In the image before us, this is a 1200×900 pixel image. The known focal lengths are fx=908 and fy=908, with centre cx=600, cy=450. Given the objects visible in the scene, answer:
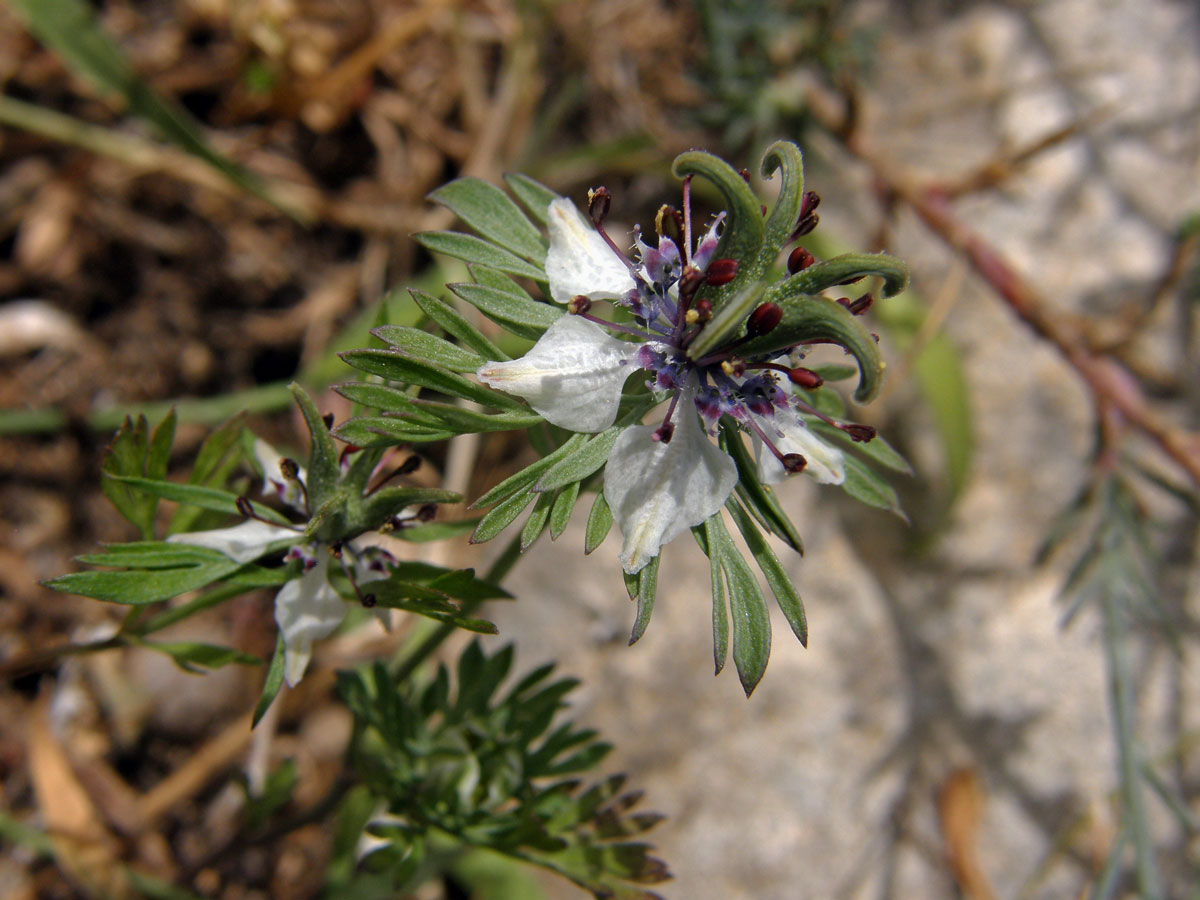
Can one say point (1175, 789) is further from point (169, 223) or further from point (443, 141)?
point (169, 223)

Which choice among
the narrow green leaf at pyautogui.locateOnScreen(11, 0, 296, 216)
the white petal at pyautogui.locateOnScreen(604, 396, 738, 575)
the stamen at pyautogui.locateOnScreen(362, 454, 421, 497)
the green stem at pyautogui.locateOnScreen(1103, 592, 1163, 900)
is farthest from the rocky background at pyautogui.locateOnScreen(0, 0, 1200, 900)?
the white petal at pyautogui.locateOnScreen(604, 396, 738, 575)

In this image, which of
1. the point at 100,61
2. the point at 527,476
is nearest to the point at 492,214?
the point at 527,476

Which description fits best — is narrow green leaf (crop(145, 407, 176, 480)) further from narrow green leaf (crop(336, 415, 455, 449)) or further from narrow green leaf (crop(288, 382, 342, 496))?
narrow green leaf (crop(336, 415, 455, 449))

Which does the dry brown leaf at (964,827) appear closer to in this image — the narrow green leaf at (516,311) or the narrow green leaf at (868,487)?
→ the narrow green leaf at (868,487)

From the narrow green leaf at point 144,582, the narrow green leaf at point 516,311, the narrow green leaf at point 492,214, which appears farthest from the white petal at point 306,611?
the narrow green leaf at point 492,214

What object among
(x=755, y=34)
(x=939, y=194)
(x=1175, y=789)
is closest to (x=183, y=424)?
(x=755, y=34)
